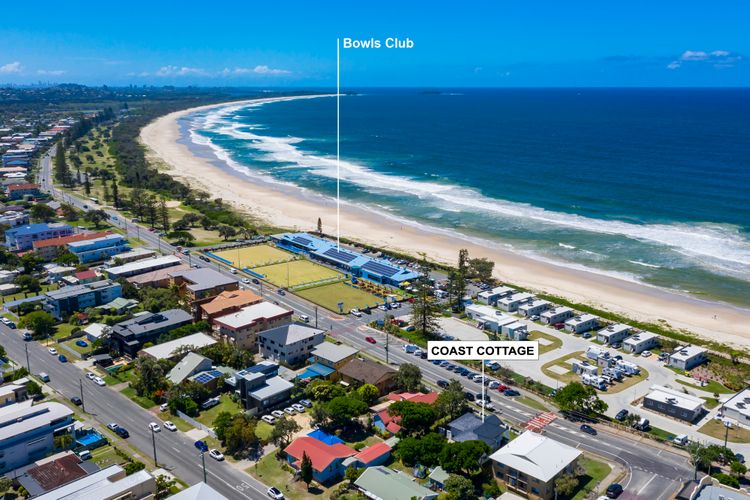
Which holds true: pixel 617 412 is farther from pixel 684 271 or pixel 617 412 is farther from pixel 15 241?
pixel 15 241

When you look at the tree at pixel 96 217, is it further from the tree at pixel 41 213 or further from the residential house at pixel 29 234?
the residential house at pixel 29 234

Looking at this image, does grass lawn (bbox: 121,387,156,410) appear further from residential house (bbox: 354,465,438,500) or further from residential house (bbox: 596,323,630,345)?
residential house (bbox: 596,323,630,345)

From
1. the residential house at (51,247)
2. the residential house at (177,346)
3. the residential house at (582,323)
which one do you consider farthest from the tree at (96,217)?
the residential house at (582,323)

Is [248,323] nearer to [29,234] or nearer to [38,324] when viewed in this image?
[38,324]

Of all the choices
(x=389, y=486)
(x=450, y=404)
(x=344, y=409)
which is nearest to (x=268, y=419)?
(x=344, y=409)

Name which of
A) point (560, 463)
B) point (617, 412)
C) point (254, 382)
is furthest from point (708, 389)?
point (254, 382)

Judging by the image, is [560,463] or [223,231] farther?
[223,231]
